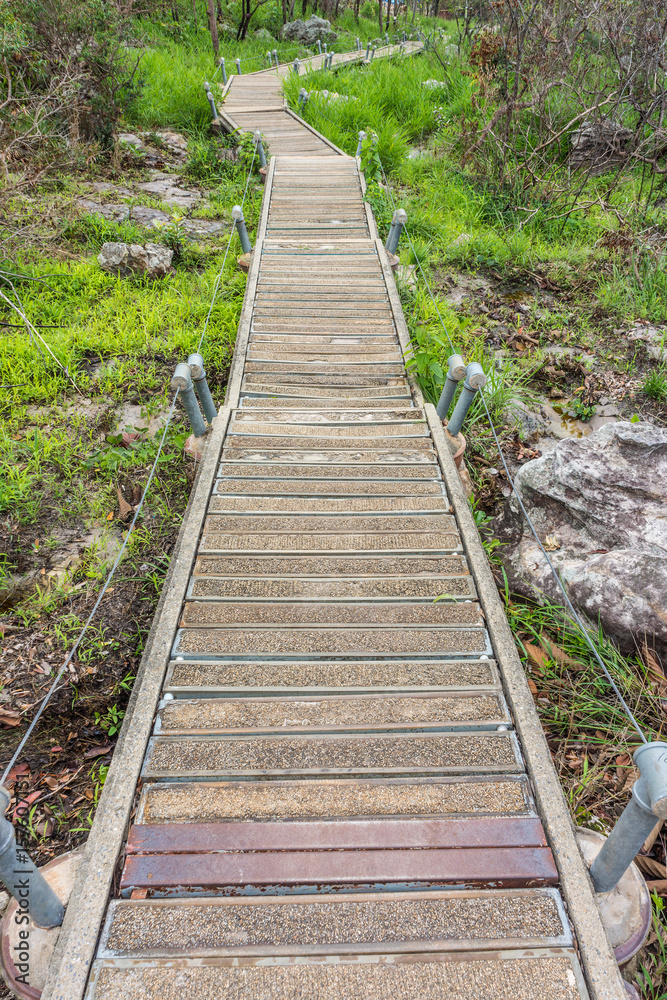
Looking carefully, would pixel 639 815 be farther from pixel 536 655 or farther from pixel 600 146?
pixel 600 146

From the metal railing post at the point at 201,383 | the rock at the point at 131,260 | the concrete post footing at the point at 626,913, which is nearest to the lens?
the concrete post footing at the point at 626,913

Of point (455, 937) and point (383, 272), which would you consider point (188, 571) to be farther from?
point (383, 272)

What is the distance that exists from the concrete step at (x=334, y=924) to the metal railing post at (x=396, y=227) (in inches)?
237

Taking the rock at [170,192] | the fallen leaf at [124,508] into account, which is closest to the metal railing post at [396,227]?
the rock at [170,192]

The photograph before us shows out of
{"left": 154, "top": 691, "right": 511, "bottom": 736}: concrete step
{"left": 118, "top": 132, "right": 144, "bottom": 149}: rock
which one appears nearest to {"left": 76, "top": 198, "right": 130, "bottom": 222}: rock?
{"left": 118, "top": 132, "right": 144, "bottom": 149}: rock

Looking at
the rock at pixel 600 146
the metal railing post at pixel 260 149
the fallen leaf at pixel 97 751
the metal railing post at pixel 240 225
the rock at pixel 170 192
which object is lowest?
the fallen leaf at pixel 97 751

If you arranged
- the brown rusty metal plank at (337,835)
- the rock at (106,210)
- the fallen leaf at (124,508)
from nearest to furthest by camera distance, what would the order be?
1. the brown rusty metal plank at (337,835)
2. the fallen leaf at (124,508)
3. the rock at (106,210)

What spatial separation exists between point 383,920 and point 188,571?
1727 mm

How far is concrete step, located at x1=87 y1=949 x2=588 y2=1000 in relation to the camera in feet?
4.92

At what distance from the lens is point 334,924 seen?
163cm

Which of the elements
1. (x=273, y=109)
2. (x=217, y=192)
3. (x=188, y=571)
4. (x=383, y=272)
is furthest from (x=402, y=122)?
(x=188, y=571)

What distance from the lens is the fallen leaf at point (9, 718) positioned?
9.12ft

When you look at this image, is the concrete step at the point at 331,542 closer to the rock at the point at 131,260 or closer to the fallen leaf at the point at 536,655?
the fallen leaf at the point at 536,655

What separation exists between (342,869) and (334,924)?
0.49 feet
